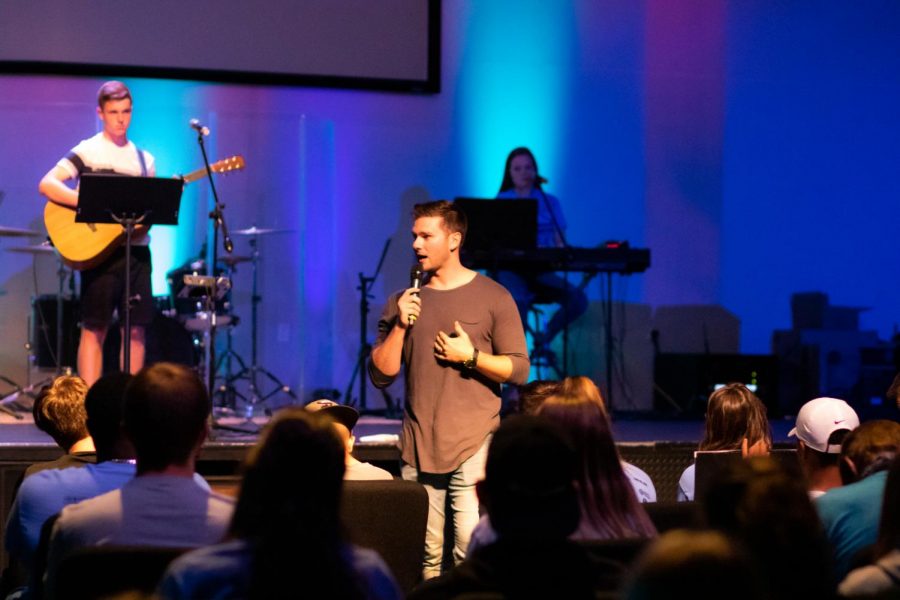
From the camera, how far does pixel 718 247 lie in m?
10.8

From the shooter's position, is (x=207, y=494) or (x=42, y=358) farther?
(x=42, y=358)

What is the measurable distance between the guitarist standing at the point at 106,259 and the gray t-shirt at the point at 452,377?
8.96ft

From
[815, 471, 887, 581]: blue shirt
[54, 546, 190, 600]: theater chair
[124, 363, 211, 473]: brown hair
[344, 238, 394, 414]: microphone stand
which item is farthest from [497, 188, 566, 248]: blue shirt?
[54, 546, 190, 600]: theater chair

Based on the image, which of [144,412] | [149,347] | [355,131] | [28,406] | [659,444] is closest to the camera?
[144,412]

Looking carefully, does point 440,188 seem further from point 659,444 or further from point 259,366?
point 659,444

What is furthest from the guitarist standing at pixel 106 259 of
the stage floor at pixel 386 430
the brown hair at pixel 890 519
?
the brown hair at pixel 890 519

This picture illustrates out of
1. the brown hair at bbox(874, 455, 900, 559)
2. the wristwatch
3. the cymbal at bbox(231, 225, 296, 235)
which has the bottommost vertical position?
the brown hair at bbox(874, 455, 900, 559)

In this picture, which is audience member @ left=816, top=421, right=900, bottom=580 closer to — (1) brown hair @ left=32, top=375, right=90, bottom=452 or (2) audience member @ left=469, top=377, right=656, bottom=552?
(2) audience member @ left=469, top=377, right=656, bottom=552

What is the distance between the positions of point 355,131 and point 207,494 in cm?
784

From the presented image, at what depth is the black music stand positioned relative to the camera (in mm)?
6051

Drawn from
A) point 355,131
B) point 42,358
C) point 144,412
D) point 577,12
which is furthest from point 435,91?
point 144,412

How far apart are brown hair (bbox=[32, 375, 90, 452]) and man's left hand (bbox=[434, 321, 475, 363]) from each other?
1.37 metres

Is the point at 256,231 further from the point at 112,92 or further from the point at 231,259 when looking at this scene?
the point at 112,92

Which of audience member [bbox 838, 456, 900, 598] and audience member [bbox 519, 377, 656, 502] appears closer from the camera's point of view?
audience member [bbox 838, 456, 900, 598]
